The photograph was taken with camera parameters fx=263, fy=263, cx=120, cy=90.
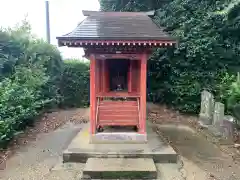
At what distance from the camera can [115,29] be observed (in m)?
6.50

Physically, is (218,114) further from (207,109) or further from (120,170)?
(120,170)

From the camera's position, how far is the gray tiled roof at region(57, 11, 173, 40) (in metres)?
5.95

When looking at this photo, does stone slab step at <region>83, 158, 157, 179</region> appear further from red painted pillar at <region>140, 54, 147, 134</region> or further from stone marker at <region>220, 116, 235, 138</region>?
stone marker at <region>220, 116, 235, 138</region>

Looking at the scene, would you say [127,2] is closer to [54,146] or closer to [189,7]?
[189,7]

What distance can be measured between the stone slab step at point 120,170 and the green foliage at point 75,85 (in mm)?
8821

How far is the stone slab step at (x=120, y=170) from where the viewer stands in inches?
204

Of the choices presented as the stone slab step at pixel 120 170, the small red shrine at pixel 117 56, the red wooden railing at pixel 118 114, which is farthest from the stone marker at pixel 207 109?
the stone slab step at pixel 120 170

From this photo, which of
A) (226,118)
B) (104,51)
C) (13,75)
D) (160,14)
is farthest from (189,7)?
(13,75)

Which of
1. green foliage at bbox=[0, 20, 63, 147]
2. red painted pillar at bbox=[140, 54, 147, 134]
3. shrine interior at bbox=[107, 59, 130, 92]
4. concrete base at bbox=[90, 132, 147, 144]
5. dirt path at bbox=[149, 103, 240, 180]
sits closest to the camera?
dirt path at bbox=[149, 103, 240, 180]

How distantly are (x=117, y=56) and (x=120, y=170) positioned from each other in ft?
9.02

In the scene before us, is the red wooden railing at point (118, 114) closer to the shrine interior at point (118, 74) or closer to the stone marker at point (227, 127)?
the shrine interior at point (118, 74)

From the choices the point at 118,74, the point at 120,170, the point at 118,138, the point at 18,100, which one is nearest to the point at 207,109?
the point at 118,74

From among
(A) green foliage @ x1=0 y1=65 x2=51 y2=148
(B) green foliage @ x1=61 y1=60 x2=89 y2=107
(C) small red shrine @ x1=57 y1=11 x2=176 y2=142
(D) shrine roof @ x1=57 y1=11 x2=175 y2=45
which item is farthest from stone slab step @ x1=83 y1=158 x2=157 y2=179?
(B) green foliage @ x1=61 y1=60 x2=89 y2=107

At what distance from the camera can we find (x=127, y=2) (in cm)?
1342
